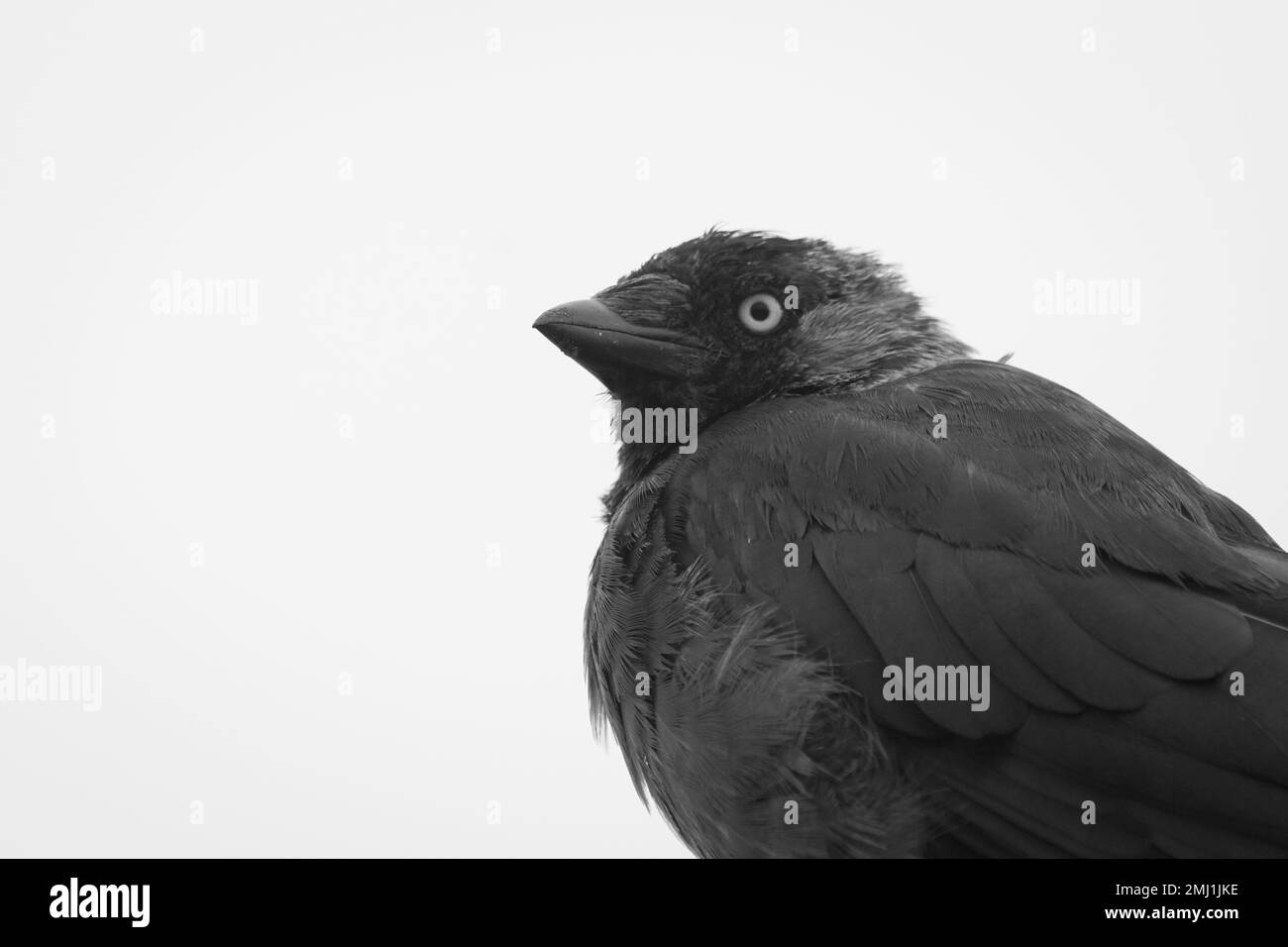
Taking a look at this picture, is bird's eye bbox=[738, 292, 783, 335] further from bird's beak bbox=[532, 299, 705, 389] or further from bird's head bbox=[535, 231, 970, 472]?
bird's beak bbox=[532, 299, 705, 389]

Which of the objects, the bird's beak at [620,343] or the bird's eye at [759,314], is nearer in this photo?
the bird's beak at [620,343]

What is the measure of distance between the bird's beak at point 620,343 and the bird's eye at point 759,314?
25 centimetres

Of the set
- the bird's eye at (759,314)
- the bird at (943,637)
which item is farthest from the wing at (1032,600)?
the bird's eye at (759,314)

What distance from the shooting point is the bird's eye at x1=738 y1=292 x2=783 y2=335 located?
548 cm

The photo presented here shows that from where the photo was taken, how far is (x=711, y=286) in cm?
548

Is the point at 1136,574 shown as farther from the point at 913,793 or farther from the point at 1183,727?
the point at 913,793

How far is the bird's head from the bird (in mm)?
244

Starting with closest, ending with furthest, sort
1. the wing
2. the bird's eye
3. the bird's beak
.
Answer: the wing < the bird's beak < the bird's eye

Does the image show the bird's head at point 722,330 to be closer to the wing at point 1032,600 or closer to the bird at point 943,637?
the bird at point 943,637

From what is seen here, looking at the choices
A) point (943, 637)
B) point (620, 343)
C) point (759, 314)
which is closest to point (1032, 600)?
point (943, 637)

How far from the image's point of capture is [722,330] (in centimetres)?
546

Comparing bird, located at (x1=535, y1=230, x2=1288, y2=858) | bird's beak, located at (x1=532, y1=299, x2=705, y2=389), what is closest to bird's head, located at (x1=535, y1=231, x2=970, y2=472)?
bird's beak, located at (x1=532, y1=299, x2=705, y2=389)

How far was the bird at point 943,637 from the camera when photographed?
392 centimetres

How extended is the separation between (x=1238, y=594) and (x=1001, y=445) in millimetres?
936
